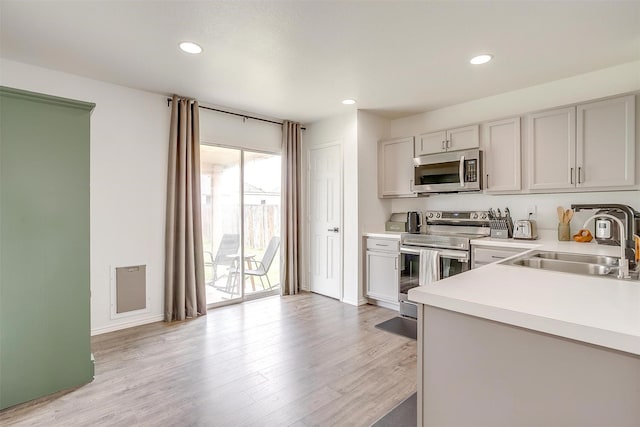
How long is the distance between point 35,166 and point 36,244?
Answer: 52 cm

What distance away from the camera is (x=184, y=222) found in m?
3.67

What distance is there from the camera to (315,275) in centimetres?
482

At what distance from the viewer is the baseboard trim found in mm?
3250

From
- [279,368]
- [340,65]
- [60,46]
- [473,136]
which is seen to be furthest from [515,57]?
[60,46]

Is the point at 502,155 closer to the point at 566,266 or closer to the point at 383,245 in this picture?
the point at 383,245

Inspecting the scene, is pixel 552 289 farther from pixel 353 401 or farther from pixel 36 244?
pixel 36 244

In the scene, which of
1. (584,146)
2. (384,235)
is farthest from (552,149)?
(384,235)

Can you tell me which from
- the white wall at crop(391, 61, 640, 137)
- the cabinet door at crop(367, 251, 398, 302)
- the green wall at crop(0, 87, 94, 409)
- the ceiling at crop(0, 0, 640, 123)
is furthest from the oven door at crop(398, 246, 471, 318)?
the green wall at crop(0, 87, 94, 409)

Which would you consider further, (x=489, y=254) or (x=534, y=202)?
(x=534, y=202)

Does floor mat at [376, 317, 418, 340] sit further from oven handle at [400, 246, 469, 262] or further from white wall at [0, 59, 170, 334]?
white wall at [0, 59, 170, 334]

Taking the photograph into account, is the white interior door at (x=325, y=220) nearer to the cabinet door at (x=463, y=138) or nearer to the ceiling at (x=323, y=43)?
the ceiling at (x=323, y=43)

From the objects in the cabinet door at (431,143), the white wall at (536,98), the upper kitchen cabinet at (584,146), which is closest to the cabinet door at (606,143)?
the upper kitchen cabinet at (584,146)

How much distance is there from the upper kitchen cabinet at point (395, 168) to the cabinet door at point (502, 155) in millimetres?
901

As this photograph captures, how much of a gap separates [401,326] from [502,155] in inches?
82.3
